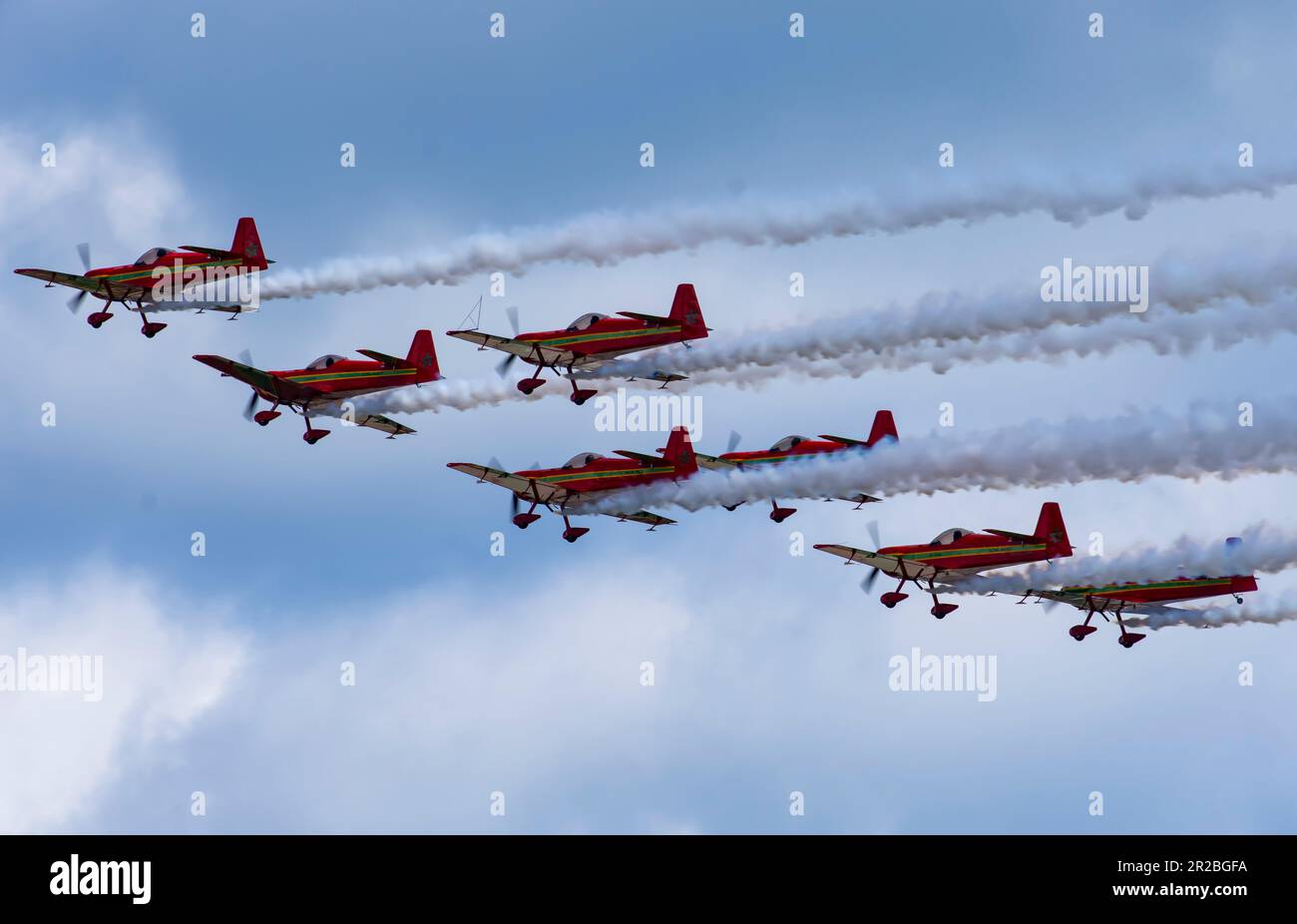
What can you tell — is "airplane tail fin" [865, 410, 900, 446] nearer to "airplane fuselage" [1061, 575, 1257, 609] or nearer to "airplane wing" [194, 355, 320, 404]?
"airplane fuselage" [1061, 575, 1257, 609]

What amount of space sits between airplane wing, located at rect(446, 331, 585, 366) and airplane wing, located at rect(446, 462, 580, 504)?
3446 millimetres

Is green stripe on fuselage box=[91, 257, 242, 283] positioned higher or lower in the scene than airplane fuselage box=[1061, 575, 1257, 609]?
higher

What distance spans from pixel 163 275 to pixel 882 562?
2354cm

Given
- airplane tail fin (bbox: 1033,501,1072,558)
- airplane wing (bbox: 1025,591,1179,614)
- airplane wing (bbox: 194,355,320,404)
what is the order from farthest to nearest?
airplane wing (bbox: 194,355,320,404) < airplane wing (bbox: 1025,591,1179,614) < airplane tail fin (bbox: 1033,501,1072,558)

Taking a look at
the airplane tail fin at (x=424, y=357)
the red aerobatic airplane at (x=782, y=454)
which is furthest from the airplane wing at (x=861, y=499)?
the airplane tail fin at (x=424, y=357)

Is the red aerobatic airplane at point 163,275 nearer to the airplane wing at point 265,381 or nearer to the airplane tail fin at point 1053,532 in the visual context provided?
the airplane wing at point 265,381

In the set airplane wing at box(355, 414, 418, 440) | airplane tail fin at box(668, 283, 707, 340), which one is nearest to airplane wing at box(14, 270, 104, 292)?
airplane wing at box(355, 414, 418, 440)

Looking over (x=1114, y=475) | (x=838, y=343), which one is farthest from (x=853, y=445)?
(x=1114, y=475)

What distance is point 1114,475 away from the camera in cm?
6612

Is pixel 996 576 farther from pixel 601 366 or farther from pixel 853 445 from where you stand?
pixel 601 366

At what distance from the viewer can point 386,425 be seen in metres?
81.9

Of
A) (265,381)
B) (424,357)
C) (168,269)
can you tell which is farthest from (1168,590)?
(168,269)

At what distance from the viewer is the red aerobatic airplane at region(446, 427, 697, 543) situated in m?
76.4

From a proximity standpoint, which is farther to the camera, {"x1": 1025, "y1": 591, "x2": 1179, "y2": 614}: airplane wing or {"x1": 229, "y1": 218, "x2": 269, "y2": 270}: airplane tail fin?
{"x1": 229, "y1": 218, "x2": 269, "y2": 270}: airplane tail fin
